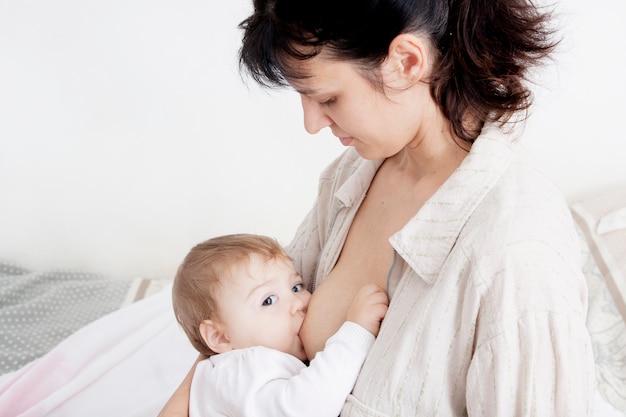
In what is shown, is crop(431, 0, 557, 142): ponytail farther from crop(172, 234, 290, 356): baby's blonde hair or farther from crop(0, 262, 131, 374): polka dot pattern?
crop(0, 262, 131, 374): polka dot pattern

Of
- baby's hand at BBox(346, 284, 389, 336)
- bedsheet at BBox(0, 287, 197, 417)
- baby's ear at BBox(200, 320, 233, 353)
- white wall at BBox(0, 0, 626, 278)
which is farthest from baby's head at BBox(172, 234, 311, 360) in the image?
white wall at BBox(0, 0, 626, 278)

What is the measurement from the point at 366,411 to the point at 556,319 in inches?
Answer: 14.0

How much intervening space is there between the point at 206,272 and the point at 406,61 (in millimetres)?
595

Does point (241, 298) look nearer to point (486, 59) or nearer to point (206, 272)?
point (206, 272)

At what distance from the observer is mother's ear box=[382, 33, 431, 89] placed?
1183mm

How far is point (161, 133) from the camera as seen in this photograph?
274 cm

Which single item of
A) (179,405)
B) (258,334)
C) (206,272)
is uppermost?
(206,272)

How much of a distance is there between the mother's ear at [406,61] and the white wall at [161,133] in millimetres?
1380

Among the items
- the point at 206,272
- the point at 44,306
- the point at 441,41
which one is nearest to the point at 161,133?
the point at 44,306

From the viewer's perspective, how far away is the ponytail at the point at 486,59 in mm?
1245

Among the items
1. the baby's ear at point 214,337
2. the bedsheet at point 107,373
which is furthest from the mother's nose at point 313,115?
the bedsheet at point 107,373

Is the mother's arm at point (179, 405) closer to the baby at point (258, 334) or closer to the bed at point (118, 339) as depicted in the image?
the baby at point (258, 334)

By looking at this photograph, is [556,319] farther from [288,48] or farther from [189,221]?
[189,221]

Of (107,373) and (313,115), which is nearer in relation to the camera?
(313,115)
